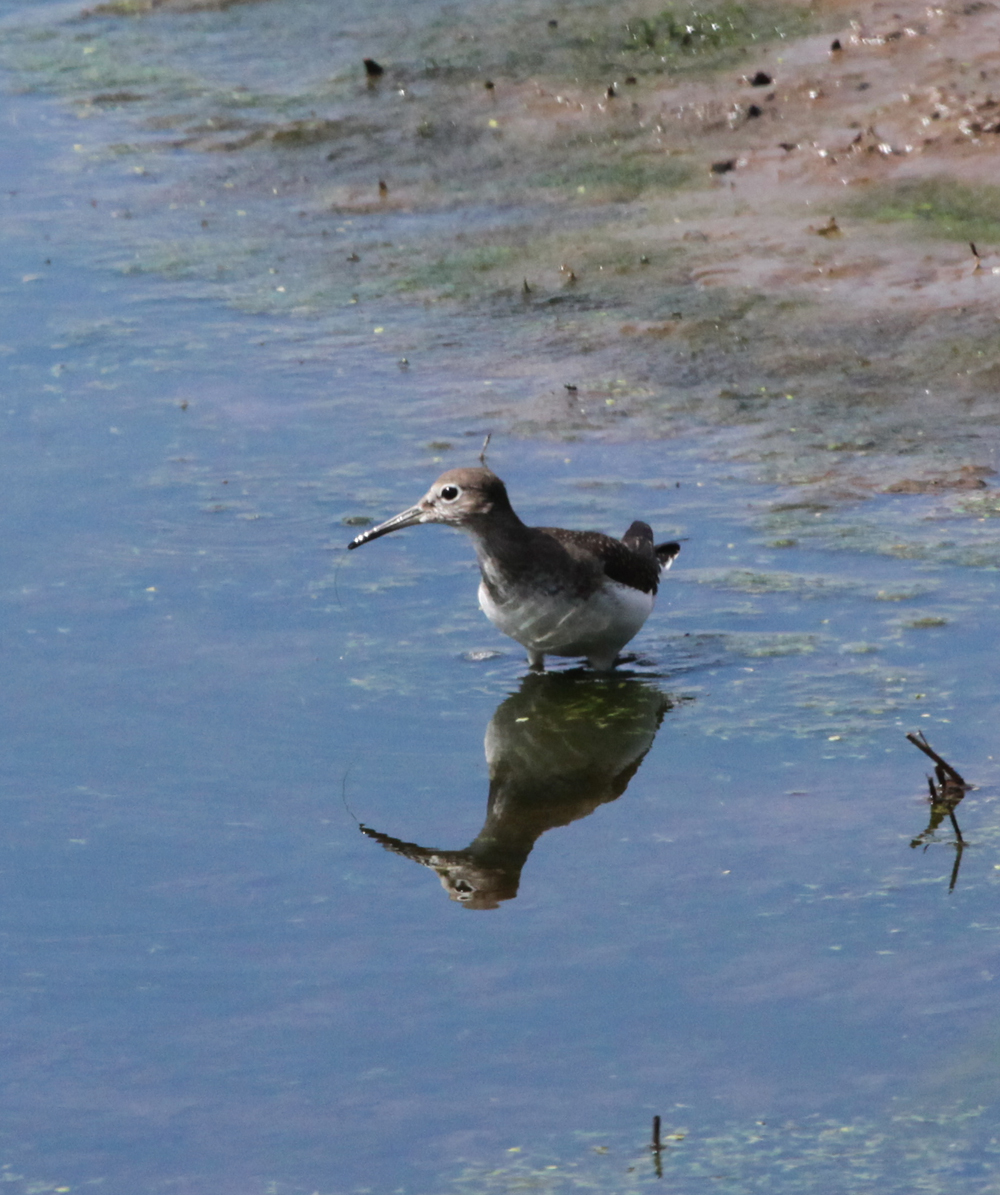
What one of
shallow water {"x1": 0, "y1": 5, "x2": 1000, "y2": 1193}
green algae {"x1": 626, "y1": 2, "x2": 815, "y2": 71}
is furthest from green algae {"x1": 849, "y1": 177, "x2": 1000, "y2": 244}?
green algae {"x1": 626, "y1": 2, "x2": 815, "y2": 71}

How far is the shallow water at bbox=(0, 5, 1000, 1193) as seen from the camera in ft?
16.8

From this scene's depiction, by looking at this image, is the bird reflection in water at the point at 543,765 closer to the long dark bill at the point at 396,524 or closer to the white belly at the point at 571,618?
the white belly at the point at 571,618

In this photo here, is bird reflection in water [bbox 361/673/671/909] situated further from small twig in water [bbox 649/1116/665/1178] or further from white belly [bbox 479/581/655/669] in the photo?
small twig in water [bbox 649/1116/665/1178]

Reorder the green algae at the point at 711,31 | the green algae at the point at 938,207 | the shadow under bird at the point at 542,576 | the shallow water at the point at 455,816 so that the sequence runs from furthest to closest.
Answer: the green algae at the point at 711,31 → the green algae at the point at 938,207 → the shadow under bird at the point at 542,576 → the shallow water at the point at 455,816

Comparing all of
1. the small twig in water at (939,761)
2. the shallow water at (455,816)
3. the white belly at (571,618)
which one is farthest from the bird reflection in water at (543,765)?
the small twig in water at (939,761)

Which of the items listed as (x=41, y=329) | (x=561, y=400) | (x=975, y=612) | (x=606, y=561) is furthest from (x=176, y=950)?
(x=41, y=329)

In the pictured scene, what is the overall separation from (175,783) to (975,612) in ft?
11.5

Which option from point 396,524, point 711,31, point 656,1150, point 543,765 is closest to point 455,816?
point 543,765

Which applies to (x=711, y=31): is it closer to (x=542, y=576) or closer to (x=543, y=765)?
(x=542, y=576)

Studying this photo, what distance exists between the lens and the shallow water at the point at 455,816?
5.12 metres

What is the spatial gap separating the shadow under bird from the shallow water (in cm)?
25

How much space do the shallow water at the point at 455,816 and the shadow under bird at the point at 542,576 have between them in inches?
10.0

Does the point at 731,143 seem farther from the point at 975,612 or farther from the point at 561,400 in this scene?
the point at 975,612

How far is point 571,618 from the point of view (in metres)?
7.98
